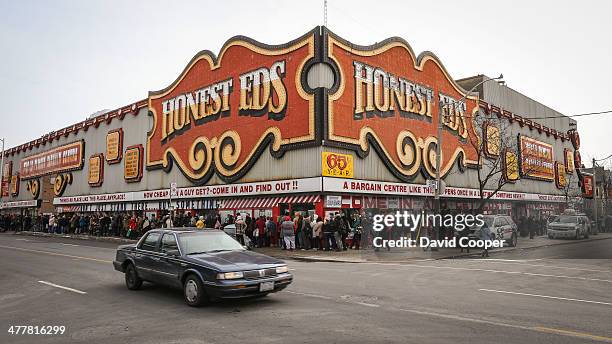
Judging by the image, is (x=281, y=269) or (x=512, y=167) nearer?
(x=281, y=269)

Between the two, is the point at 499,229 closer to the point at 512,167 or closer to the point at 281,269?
the point at 512,167

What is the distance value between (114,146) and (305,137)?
78.2 ft

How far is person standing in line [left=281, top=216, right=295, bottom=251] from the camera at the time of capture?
22.0 metres

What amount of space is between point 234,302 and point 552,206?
48406 mm

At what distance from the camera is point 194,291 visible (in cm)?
863

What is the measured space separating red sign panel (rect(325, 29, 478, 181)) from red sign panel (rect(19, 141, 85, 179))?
Result: 31.7 meters

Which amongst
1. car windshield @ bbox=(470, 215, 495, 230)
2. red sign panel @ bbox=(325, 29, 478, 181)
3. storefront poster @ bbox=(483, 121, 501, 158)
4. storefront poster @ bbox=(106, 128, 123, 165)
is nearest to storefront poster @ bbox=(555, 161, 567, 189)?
storefront poster @ bbox=(483, 121, 501, 158)

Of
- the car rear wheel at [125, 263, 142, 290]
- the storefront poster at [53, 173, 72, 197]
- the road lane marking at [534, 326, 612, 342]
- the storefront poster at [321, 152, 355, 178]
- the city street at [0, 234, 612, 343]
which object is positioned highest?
the storefront poster at [53, 173, 72, 197]

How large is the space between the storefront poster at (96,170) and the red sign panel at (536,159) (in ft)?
125

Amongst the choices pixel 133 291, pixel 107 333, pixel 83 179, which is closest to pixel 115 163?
pixel 83 179

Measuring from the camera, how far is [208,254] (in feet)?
29.8

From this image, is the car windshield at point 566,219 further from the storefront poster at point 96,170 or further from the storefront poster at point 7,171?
the storefront poster at point 7,171

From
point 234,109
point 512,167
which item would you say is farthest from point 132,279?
point 512,167

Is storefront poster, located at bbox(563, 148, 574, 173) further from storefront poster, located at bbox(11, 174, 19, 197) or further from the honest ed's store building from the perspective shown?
storefront poster, located at bbox(11, 174, 19, 197)
